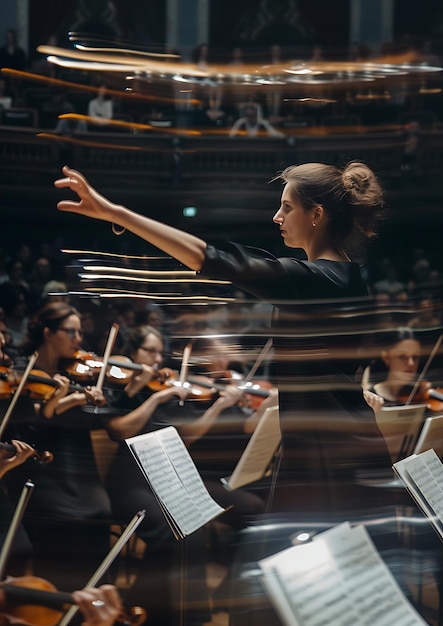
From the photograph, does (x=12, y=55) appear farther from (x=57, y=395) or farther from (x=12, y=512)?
(x=12, y=512)

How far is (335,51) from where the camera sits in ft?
17.1

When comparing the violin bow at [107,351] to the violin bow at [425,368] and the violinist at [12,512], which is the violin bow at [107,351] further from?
the violin bow at [425,368]

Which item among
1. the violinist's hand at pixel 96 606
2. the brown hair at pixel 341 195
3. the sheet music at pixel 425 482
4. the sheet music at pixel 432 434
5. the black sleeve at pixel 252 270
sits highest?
the brown hair at pixel 341 195

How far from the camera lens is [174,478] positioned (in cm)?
99

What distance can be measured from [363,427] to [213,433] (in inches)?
54.9

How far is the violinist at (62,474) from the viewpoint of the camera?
126cm

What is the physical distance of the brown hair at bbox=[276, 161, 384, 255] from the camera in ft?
3.05

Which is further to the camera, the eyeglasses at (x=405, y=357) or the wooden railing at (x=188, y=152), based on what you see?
the wooden railing at (x=188, y=152)

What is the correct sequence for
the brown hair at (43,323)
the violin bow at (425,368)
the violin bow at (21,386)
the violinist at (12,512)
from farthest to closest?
the violin bow at (425,368) → the brown hair at (43,323) → the violin bow at (21,386) → the violinist at (12,512)

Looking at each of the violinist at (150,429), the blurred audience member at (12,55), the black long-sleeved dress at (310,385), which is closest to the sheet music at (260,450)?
the violinist at (150,429)

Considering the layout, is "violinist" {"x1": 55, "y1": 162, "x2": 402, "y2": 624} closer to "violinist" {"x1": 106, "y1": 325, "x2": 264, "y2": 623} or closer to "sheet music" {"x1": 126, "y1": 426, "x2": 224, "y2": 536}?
"sheet music" {"x1": 126, "y1": 426, "x2": 224, "y2": 536}

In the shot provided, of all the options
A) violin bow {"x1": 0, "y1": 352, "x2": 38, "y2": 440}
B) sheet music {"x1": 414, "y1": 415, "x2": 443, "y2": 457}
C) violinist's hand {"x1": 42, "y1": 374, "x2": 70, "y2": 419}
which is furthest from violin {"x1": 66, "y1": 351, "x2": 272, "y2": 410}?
sheet music {"x1": 414, "y1": 415, "x2": 443, "y2": 457}

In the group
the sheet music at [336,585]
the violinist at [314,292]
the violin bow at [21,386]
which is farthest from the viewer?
the violin bow at [21,386]

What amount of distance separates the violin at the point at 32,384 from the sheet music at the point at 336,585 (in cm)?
128
